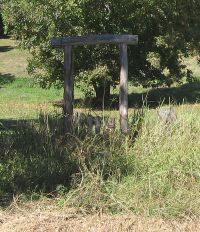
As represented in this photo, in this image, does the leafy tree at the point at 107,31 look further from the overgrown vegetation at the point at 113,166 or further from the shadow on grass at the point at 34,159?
the overgrown vegetation at the point at 113,166

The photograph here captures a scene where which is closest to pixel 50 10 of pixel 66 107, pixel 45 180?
pixel 66 107

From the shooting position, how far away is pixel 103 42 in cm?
796

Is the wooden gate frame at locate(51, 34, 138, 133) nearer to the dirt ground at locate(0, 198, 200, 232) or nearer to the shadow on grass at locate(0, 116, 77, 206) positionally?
the shadow on grass at locate(0, 116, 77, 206)

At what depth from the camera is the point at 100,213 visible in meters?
5.17

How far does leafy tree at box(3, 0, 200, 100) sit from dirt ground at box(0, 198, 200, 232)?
11.2 meters

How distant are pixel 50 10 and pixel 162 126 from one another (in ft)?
32.9

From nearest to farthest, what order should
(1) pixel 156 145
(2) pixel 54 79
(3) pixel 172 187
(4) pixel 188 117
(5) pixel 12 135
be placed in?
(3) pixel 172 187, (1) pixel 156 145, (4) pixel 188 117, (5) pixel 12 135, (2) pixel 54 79

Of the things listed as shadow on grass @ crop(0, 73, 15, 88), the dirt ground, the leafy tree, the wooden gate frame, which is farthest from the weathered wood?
shadow on grass @ crop(0, 73, 15, 88)

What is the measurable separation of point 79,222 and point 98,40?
363 cm

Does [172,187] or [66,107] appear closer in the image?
[172,187]

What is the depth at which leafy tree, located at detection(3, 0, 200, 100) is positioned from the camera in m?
16.1

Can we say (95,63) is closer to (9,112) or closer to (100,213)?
(9,112)

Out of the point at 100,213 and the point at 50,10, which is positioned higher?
the point at 50,10

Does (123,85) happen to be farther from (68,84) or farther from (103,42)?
(68,84)
